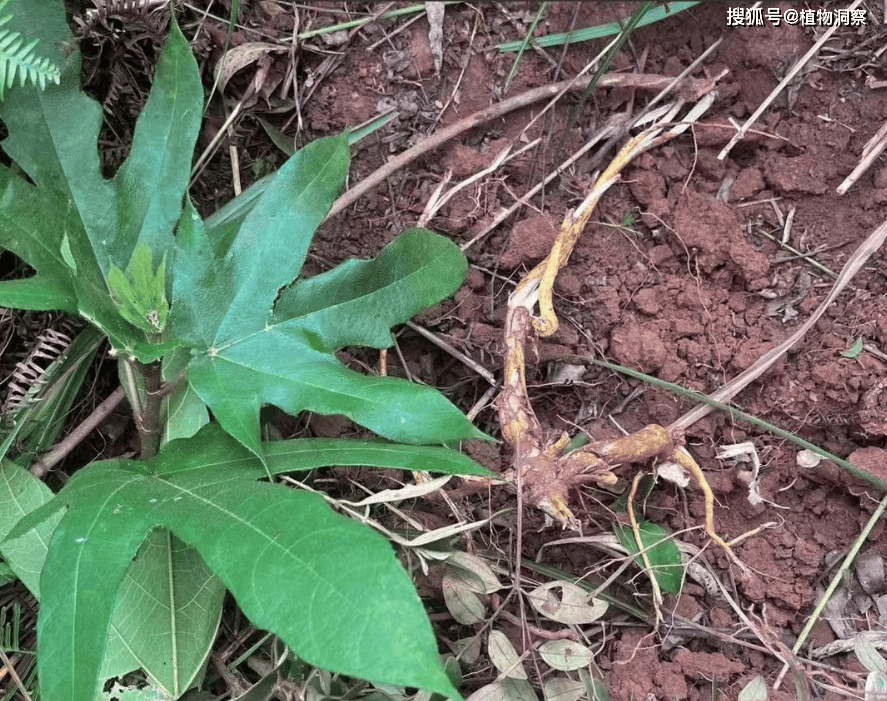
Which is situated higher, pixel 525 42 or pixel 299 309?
pixel 525 42

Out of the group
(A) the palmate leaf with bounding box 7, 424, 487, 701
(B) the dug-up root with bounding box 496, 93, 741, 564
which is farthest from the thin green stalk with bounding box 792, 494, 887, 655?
(A) the palmate leaf with bounding box 7, 424, 487, 701

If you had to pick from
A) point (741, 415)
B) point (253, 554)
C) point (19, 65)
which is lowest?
point (741, 415)

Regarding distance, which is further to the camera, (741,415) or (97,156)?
(741,415)

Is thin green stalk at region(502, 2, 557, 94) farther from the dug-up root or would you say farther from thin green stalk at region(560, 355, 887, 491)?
thin green stalk at region(560, 355, 887, 491)

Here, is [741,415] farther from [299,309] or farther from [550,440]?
[299,309]

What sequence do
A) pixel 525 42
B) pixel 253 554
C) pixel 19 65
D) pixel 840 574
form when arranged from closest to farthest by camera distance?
pixel 253 554
pixel 19 65
pixel 840 574
pixel 525 42

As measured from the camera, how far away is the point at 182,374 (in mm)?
1257

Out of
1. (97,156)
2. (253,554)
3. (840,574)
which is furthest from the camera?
(840,574)

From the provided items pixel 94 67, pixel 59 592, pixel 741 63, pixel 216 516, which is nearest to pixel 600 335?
pixel 741 63

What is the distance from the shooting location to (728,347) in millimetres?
1548

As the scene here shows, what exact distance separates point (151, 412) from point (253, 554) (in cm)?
46

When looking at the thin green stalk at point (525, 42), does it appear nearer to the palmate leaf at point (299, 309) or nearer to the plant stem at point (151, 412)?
the palmate leaf at point (299, 309)

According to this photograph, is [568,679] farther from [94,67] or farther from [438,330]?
[94,67]

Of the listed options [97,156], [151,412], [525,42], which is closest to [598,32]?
[525,42]
